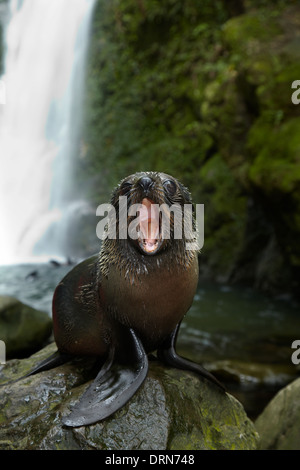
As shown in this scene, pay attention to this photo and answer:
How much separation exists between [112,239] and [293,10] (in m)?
9.78

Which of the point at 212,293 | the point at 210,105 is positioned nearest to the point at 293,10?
the point at 210,105

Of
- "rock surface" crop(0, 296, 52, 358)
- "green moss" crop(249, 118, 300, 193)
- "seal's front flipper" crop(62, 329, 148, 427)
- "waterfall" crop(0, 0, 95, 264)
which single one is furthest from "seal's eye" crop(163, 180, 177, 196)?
"waterfall" crop(0, 0, 95, 264)

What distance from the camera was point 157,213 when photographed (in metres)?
1.99

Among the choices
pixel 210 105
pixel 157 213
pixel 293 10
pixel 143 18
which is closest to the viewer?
pixel 157 213

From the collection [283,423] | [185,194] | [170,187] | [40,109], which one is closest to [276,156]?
[283,423]

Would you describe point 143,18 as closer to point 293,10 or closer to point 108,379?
point 293,10

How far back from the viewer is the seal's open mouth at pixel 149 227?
6.53 ft

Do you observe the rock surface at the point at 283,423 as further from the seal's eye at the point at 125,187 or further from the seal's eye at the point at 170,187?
the seal's eye at the point at 125,187

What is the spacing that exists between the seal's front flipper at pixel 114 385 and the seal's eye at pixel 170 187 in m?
0.79

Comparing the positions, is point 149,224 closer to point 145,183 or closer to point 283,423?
point 145,183

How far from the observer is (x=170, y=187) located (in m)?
2.12

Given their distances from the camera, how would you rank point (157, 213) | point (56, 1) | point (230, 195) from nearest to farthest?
point (157, 213)
point (230, 195)
point (56, 1)

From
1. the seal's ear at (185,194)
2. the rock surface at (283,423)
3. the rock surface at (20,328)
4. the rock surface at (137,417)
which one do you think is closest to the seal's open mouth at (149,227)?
the seal's ear at (185,194)

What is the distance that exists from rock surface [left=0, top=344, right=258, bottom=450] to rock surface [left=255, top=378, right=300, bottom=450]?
1.07m
